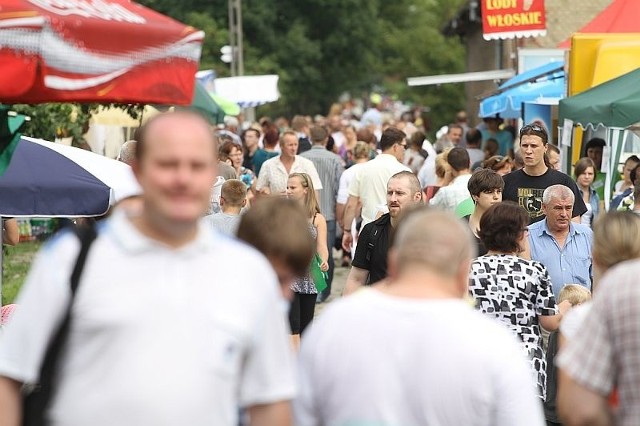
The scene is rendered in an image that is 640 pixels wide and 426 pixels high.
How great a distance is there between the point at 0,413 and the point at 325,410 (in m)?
0.93

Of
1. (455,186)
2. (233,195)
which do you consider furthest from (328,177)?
(233,195)

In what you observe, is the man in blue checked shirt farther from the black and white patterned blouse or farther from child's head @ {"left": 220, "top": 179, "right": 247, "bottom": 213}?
child's head @ {"left": 220, "top": 179, "right": 247, "bottom": 213}

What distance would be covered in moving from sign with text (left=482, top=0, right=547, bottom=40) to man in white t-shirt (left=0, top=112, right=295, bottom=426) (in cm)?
1949

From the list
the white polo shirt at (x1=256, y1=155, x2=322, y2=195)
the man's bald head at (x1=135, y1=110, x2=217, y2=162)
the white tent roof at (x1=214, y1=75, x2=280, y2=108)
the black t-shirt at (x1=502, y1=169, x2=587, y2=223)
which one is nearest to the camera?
the man's bald head at (x1=135, y1=110, x2=217, y2=162)

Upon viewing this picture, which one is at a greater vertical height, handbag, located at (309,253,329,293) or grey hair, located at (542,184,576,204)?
grey hair, located at (542,184,576,204)

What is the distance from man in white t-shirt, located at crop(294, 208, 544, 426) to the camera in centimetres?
402

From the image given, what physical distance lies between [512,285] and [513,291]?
0.03 meters

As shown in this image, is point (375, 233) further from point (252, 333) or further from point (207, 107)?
point (207, 107)

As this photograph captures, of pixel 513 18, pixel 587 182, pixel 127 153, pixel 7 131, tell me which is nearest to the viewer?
pixel 7 131

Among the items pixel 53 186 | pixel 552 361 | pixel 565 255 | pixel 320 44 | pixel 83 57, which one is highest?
pixel 320 44

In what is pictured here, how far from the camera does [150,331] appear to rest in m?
3.77

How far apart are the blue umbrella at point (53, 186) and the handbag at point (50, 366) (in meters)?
3.80

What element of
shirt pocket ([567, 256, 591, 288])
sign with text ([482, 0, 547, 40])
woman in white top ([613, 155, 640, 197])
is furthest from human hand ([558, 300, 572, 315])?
sign with text ([482, 0, 547, 40])

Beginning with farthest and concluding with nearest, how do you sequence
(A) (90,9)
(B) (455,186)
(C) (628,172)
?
(C) (628,172), (B) (455,186), (A) (90,9)
